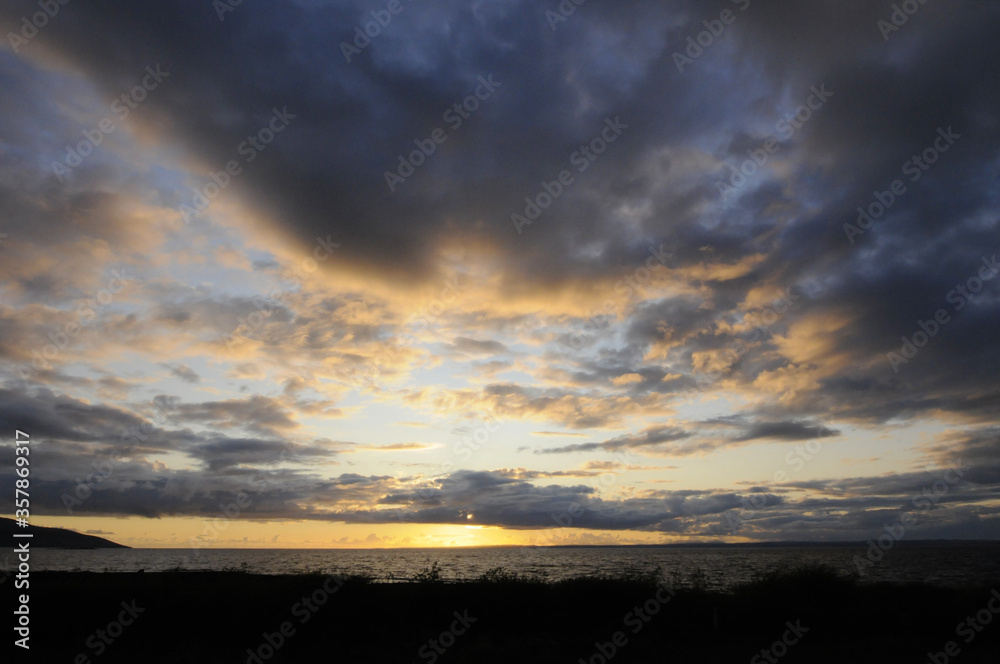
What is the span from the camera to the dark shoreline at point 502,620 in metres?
17.4

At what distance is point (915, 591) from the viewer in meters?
23.3

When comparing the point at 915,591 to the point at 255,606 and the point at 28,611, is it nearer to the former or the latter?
the point at 255,606

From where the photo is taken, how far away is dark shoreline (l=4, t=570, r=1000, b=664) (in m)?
17.4

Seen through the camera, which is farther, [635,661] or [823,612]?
[823,612]

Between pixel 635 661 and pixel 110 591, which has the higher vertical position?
pixel 110 591

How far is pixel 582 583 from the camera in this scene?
2280 centimetres

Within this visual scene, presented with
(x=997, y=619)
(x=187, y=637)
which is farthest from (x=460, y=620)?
(x=997, y=619)

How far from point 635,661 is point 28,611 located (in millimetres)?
20661

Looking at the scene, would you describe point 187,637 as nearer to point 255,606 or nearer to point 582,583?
point 255,606

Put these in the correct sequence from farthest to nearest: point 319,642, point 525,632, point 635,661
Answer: point 525,632
point 319,642
point 635,661

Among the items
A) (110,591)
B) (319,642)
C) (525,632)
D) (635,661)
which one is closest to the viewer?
(635,661)

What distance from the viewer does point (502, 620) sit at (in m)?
21.2

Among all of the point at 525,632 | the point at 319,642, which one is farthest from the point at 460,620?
the point at 319,642

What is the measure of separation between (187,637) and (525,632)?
11.6 metres
